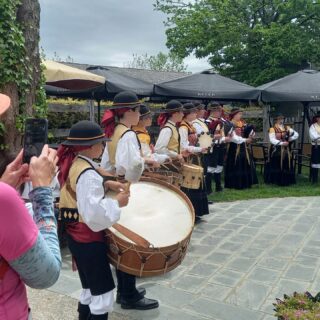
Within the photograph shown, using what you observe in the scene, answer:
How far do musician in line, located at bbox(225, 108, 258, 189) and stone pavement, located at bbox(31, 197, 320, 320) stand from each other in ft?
8.26

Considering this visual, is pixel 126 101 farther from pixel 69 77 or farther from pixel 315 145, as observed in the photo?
pixel 315 145

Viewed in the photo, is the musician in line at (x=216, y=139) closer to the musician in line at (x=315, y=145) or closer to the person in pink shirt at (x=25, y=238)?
the musician in line at (x=315, y=145)

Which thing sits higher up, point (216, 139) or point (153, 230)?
point (216, 139)

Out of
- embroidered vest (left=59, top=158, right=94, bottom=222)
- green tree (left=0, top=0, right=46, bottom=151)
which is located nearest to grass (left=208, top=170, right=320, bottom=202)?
green tree (left=0, top=0, right=46, bottom=151)

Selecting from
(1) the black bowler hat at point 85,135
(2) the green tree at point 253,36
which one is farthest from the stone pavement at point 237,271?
(2) the green tree at point 253,36

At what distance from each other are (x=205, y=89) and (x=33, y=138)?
7.74 meters

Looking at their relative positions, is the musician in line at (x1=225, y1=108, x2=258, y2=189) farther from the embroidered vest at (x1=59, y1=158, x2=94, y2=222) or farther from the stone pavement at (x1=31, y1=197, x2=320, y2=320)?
the embroidered vest at (x1=59, y1=158, x2=94, y2=222)

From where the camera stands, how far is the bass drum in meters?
2.85

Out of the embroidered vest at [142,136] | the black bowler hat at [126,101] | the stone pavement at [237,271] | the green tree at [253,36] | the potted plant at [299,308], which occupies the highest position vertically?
the green tree at [253,36]

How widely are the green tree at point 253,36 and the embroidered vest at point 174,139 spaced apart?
1117cm

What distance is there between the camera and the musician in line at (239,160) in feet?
30.2

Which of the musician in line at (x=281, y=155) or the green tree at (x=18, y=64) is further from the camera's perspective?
the musician in line at (x=281, y=155)

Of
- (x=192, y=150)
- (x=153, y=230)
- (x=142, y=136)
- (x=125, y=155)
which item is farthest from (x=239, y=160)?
(x=153, y=230)

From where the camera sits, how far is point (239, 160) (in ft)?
30.7
